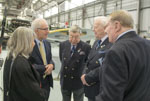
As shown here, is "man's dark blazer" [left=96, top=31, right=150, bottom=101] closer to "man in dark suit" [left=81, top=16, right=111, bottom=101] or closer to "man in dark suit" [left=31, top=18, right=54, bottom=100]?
"man in dark suit" [left=81, top=16, right=111, bottom=101]

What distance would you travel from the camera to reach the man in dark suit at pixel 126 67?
0.83 metres

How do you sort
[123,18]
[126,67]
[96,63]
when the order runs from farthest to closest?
[96,63] → [123,18] → [126,67]

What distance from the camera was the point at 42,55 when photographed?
182 cm

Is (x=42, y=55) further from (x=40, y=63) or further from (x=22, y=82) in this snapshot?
(x=22, y=82)

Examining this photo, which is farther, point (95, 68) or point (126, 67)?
point (95, 68)

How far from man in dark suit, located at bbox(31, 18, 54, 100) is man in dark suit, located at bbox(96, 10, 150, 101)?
1.02 meters

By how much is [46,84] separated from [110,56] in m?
1.24

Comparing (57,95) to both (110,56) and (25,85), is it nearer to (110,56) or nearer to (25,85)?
(25,85)

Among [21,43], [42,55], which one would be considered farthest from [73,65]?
[21,43]

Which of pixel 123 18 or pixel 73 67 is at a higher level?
pixel 123 18

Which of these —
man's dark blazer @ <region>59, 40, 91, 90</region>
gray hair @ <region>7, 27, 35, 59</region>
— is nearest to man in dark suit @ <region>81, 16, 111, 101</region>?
man's dark blazer @ <region>59, 40, 91, 90</region>

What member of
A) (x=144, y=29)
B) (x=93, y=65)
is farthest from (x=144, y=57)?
(x=144, y=29)

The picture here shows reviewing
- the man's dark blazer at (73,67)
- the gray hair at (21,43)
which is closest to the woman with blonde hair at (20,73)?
the gray hair at (21,43)

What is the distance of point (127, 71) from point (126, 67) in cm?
3
